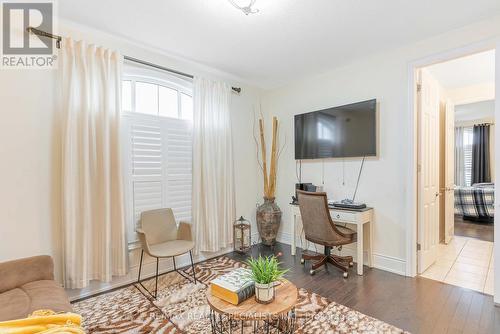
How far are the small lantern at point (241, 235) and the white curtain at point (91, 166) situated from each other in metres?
1.58

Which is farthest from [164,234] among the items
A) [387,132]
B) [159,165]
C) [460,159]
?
[460,159]

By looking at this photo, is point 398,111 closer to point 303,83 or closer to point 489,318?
point 303,83

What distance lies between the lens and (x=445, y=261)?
10.8 feet

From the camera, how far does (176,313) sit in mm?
2180

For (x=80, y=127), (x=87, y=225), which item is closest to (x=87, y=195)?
(x=87, y=225)

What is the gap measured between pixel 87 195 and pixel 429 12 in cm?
354

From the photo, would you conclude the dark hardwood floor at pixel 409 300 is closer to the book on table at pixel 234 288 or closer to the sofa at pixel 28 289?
the book on table at pixel 234 288

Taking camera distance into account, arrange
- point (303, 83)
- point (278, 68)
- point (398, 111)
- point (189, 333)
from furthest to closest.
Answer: point (303, 83) → point (278, 68) → point (398, 111) → point (189, 333)

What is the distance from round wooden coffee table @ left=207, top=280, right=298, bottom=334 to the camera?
1.49 meters

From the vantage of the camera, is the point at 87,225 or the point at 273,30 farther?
the point at 273,30

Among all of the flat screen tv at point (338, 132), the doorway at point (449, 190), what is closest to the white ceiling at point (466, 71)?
the doorway at point (449, 190)

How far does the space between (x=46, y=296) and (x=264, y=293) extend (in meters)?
1.51

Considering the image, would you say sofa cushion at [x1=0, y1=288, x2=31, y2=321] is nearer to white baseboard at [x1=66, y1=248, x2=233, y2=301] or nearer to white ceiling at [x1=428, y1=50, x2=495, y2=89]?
white baseboard at [x1=66, y1=248, x2=233, y2=301]
